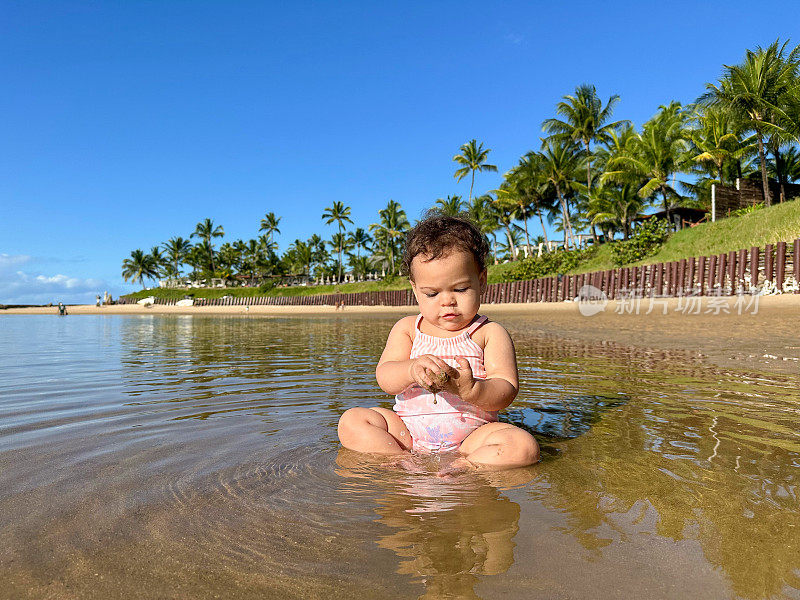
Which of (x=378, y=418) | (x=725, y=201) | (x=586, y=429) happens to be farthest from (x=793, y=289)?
(x=725, y=201)

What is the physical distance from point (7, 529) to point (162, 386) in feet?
10.2

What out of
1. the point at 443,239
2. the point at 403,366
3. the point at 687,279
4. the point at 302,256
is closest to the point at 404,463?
the point at 403,366

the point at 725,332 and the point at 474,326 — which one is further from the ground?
the point at 474,326

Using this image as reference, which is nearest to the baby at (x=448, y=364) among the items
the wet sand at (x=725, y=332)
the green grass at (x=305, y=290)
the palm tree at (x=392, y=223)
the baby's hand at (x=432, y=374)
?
the baby's hand at (x=432, y=374)

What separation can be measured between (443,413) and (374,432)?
0.35 meters

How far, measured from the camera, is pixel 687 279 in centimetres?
1506

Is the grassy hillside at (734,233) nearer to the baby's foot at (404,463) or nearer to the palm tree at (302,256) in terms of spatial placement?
the baby's foot at (404,463)

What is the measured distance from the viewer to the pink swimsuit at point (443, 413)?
93.2 inches

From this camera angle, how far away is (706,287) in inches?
565

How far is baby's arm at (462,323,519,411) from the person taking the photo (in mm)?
2148

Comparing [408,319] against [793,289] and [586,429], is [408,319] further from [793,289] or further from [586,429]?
[793,289]

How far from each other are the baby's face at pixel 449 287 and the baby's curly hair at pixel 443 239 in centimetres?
4

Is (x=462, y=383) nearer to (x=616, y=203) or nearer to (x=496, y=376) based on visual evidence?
(x=496, y=376)

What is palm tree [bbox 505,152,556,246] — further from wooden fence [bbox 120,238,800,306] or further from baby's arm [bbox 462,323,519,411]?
baby's arm [bbox 462,323,519,411]
